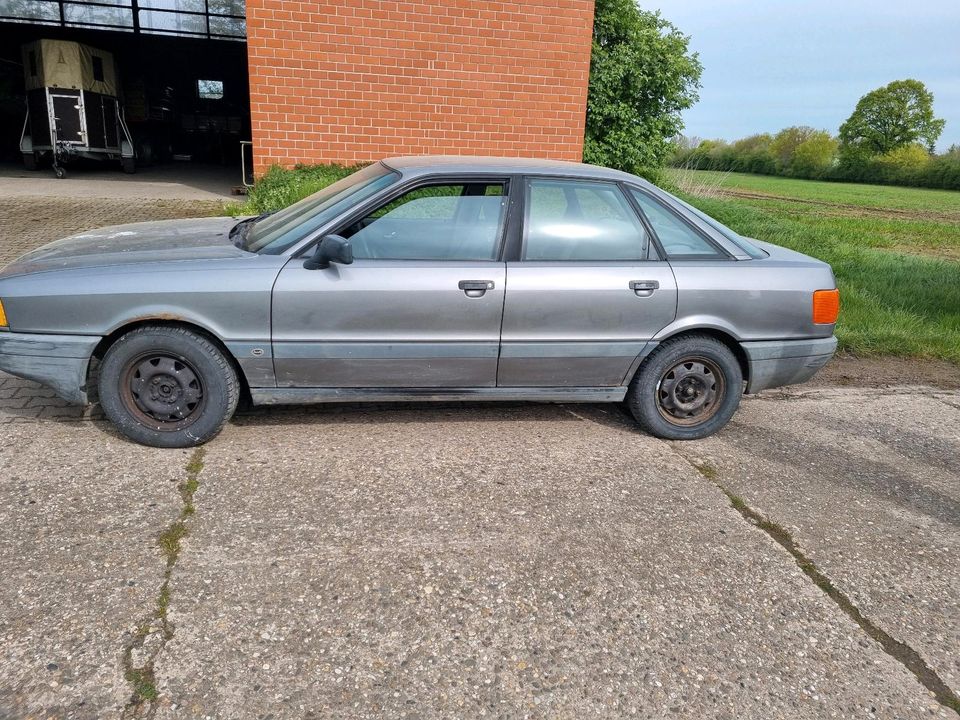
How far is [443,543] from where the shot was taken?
3.23 meters

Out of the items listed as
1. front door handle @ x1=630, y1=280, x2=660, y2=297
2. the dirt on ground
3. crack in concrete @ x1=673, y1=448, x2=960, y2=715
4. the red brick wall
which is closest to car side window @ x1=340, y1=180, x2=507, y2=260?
front door handle @ x1=630, y1=280, x2=660, y2=297

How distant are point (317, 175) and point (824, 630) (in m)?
9.53

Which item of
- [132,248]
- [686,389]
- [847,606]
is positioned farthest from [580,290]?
[132,248]

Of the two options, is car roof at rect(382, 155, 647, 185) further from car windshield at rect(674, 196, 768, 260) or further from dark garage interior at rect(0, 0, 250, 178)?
dark garage interior at rect(0, 0, 250, 178)

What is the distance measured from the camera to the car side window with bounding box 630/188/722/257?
14.4 ft

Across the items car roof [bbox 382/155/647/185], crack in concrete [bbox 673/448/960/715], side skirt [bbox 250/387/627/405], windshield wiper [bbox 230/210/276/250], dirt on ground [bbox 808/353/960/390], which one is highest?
car roof [bbox 382/155/647/185]

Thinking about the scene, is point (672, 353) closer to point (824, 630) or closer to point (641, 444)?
point (641, 444)

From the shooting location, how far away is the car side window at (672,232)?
4375mm

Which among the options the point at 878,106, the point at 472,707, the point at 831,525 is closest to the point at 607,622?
the point at 472,707

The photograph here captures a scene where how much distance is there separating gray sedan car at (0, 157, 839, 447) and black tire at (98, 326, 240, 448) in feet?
0.03

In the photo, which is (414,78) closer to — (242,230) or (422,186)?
(242,230)

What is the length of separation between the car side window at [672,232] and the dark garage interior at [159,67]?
17.9 metres

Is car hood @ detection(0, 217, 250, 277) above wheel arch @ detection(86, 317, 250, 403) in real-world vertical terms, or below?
above

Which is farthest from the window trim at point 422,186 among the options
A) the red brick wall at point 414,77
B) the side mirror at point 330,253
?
the red brick wall at point 414,77
